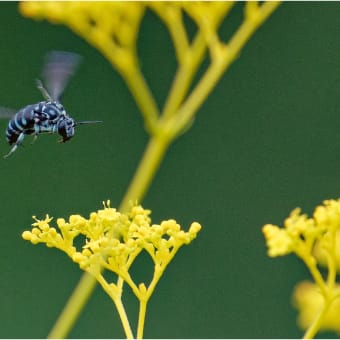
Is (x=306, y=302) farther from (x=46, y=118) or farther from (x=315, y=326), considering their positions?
(x=315, y=326)

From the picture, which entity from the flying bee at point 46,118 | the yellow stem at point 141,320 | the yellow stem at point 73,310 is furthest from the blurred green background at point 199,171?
the yellow stem at point 141,320

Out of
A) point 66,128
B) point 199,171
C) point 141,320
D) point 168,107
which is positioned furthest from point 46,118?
point 199,171

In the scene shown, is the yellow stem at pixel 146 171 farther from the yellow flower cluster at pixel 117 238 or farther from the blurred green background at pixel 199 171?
the blurred green background at pixel 199 171

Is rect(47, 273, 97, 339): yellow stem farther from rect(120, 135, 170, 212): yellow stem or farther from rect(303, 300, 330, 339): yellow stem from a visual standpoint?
rect(303, 300, 330, 339): yellow stem

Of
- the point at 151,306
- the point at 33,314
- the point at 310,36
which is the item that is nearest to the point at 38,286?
the point at 33,314

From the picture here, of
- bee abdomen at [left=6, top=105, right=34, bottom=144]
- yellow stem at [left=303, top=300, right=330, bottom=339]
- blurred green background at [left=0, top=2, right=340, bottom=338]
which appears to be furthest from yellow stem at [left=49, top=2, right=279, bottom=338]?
blurred green background at [left=0, top=2, right=340, bottom=338]

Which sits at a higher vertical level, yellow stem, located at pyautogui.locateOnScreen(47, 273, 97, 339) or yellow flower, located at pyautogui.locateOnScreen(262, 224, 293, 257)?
yellow flower, located at pyautogui.locateOnScreen(262, 224, 293, 257)
